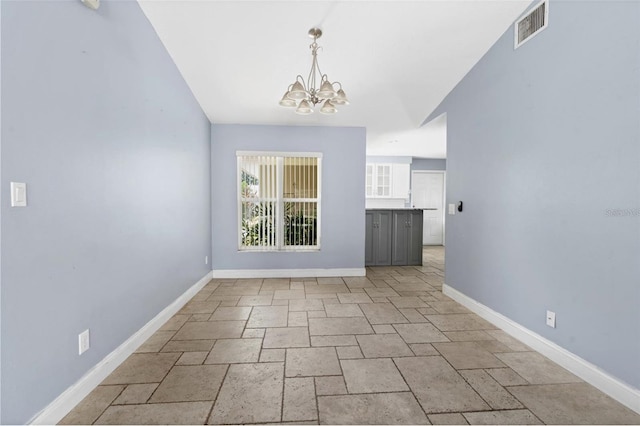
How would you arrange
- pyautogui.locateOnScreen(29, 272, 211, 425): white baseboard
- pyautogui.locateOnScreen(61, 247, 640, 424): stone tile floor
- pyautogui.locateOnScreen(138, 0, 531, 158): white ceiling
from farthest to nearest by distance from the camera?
pyautogui.locateOnScreen(138, 0, 531, 158): white ceiling, pyautogui.locateOnScreen(61, 247, 640, 424): stone tile floor, pyautogui.locateOnScreen(29, 272, 211, 425): white baseboard

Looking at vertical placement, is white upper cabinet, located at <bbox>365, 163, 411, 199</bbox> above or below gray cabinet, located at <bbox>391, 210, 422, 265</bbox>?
above

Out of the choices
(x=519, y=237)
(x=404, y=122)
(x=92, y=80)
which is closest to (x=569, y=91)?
(x=519, y=237)

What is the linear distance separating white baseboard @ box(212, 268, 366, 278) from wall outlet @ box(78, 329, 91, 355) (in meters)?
2.68

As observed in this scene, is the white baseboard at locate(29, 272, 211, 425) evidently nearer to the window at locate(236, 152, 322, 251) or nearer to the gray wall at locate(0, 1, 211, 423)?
the gray wall at locate(0, 1, 211, 423)

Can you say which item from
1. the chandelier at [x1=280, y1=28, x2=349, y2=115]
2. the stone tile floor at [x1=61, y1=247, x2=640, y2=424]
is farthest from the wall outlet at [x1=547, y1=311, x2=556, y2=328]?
the chandelier at [x1=280, y1=28, x2=349, y2=115]

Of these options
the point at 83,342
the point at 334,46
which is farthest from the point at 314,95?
the point at 83,342

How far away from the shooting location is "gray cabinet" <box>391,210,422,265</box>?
5.33 meters

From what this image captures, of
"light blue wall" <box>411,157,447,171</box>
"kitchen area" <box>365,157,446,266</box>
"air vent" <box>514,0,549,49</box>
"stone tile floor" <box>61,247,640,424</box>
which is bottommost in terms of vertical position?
"stone tile floor" <box>61,247,640,424</box>

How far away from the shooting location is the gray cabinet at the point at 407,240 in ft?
17.5

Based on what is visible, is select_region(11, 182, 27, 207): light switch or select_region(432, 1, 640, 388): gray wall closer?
select_region(11, 182, 27, 207): light switch

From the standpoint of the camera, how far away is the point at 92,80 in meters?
1.83

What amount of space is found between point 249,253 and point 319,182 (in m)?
1.54

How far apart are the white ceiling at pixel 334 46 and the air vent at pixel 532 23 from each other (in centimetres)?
13

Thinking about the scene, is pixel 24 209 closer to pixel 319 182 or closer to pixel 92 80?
pixel 92 80
